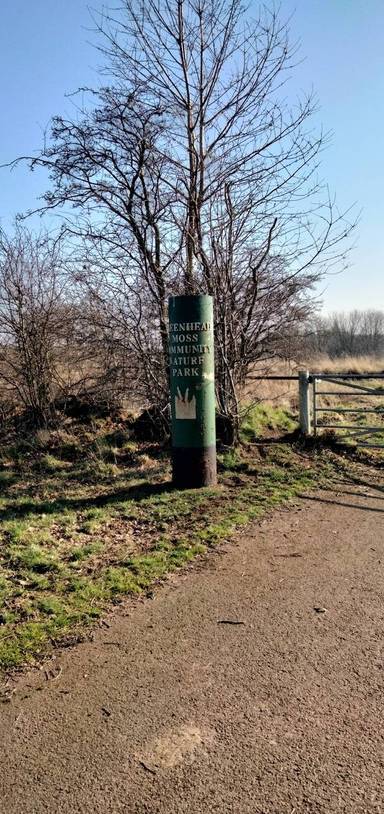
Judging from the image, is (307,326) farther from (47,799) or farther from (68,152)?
(47,799)

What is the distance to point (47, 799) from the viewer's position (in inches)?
101

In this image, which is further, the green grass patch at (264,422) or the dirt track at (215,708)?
the green grass patch at (264,422)

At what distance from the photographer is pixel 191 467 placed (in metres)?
7.45

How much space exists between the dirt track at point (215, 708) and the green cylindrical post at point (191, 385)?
8.83 feet

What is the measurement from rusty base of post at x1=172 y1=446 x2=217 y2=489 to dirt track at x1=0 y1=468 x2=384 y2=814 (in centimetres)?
265

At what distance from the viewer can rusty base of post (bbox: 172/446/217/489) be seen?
7438 millimetres

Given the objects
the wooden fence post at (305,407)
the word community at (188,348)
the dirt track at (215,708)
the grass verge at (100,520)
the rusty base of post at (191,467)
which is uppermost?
the word community at (188,348)

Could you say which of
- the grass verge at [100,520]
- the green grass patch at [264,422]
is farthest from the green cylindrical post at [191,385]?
the green grass patch at [264,422]

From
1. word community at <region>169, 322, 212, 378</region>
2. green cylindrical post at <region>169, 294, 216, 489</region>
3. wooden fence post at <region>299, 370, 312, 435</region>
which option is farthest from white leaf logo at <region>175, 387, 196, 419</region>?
wooden fence post at <region>299, 370, 312, 435</region>

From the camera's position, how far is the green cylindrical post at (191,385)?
739 cm

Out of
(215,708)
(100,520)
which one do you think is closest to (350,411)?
(100,520)

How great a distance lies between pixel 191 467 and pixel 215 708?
441 cm

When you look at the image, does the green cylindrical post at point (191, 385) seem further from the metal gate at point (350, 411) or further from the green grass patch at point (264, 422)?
the metal gate at point (350, 411)

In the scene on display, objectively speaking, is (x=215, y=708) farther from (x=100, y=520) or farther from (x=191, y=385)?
(x=191, y=385)
